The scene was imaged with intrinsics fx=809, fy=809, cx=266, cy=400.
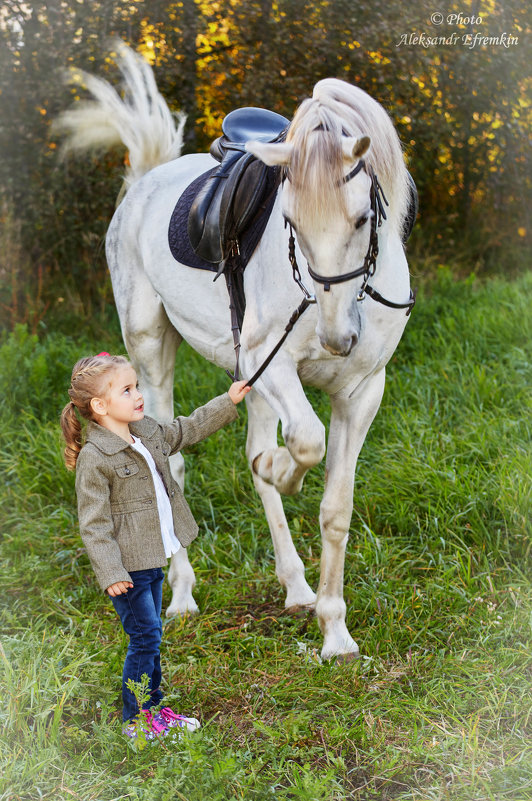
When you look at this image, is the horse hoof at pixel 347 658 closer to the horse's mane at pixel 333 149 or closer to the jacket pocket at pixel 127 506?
the jacket pocket at pixel 127 506

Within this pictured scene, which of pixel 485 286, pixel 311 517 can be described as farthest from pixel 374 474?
pixel 485 286

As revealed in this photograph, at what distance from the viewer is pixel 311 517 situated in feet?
14.3

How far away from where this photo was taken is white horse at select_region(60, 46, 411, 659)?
7.56ft

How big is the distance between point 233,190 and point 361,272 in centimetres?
85

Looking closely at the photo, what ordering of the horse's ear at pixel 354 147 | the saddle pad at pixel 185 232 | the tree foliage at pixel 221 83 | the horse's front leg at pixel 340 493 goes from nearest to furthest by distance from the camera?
the horse's ear at pixel 354 147
the horse's front leg at pixel 340 493
the saddle pad at pixel 185 232
the tree foliage at pixel 221 83

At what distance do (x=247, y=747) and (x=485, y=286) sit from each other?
5602 millimetres

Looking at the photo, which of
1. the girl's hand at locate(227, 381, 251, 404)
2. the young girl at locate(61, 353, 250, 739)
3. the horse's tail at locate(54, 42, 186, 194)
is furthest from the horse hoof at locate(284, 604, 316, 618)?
the horse's tail at locate(54, 42, 186, 194)

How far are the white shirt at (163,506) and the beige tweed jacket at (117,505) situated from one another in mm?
22

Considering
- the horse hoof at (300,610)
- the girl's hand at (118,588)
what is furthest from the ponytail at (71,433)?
the horse hoof at (300,610)

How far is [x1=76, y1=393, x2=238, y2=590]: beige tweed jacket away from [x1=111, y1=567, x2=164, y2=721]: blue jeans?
3.4 inches

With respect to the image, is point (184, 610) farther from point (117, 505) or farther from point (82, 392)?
point (82, 392)

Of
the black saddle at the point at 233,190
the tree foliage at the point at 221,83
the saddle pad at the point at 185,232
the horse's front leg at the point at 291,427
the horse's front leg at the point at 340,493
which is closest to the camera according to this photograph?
the horse's front leg at the point at 291,427

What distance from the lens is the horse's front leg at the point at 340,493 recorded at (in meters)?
3.11

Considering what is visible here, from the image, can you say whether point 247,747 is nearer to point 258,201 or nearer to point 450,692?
point 450,692
